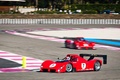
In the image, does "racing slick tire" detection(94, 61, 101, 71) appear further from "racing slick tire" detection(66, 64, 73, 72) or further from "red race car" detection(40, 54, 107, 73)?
"racing slick tire" detection(66, 64, 73, 72)

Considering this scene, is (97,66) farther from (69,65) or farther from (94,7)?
(94,7)

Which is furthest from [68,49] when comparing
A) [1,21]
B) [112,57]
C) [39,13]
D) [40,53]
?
[39,13]

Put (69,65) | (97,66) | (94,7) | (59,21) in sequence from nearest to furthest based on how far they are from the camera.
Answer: (69,65) → (97,66) → (59,21) → (94,7)

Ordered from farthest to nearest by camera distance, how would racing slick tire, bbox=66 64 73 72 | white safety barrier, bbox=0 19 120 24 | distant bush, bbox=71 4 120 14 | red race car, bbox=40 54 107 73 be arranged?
1. distant bush, bbox=71 4 120 14
2. white safety barrier, bbox=0 19 120 24
3. racing slick tire, bbox=66 64 73 72
4. red race car, bbox=40 54 107 73

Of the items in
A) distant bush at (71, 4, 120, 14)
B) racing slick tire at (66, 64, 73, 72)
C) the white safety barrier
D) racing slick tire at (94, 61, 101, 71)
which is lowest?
distant bush at (71, 4, 120, 14)

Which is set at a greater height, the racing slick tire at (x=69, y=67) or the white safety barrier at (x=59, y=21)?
the racing slick tire at (x=69, y=67)

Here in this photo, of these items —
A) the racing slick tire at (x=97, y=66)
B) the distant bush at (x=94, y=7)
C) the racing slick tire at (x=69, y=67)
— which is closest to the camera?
the racing slick tire at (x=69, y=67)

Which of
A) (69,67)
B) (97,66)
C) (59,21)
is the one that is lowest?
(59,21)

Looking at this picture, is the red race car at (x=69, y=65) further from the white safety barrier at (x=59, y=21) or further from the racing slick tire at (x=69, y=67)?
the white safety barrier at (x=59, y=21)

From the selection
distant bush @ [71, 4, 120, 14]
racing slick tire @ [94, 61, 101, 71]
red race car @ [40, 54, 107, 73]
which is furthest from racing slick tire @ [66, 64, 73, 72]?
distant bush @ [71, 4, 120, 14]

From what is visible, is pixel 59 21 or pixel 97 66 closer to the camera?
pixel 97 66

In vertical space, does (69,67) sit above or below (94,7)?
above

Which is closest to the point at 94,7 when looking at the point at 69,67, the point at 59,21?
the point at 59,21

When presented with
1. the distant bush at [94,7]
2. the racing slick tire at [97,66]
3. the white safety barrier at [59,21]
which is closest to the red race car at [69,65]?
the racing slick tire at [97,66]
